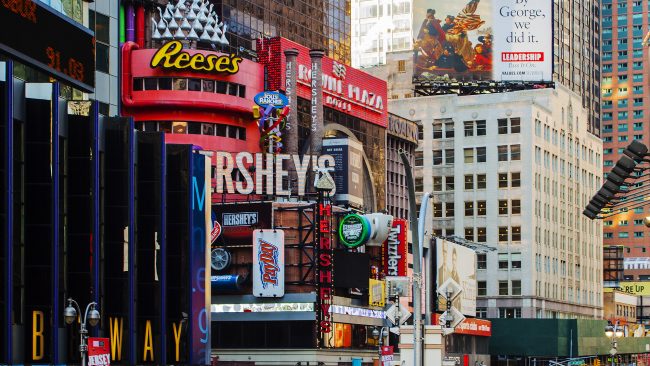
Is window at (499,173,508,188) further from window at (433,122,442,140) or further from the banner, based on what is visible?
the banner

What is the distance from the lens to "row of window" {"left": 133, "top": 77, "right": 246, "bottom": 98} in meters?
113

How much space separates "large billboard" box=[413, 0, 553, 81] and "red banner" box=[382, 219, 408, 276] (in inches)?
2317

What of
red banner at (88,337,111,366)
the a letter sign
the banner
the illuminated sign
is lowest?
the banner

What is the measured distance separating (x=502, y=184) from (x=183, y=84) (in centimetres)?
7023

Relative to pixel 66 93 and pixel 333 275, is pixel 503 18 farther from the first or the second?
pixel 66 93

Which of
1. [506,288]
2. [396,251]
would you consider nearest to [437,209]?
[506,288]

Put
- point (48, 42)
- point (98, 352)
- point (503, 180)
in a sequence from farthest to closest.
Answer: point (503, 180) → point (48, 42) → point (98, 352)

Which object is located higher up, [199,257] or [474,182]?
[474,182]

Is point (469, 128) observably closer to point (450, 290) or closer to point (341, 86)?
point (341, 86)

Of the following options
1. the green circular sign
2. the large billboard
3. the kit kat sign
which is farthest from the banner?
the large billboard

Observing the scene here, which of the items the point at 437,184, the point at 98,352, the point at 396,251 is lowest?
the point at 98,352

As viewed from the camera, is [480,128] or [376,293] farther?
[480,128]

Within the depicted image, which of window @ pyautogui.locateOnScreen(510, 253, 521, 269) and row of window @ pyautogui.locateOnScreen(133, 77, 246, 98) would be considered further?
window @ pyautogui.locateOnScreen(510, 253, 521, 269)

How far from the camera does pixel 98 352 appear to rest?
144ft
